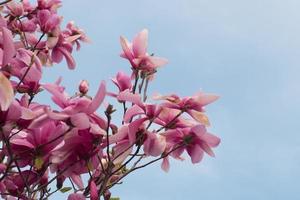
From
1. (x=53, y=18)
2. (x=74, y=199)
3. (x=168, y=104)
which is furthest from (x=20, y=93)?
(x=53, y=18)

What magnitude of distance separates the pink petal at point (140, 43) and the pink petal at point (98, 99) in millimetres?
477

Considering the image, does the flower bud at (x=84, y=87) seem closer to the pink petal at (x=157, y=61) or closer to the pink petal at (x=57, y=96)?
the pink petal at (x=157, y=61)

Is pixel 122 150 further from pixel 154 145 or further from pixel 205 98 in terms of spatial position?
pixel 205 98

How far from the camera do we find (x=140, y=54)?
190cm

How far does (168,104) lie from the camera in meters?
1.60

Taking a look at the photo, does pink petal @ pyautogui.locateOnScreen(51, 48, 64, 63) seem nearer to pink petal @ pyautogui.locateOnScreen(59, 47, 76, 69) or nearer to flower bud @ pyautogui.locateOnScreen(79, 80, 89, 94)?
pink petal @ pyautogui.locateOnScreen(59, 47, 76, 69)

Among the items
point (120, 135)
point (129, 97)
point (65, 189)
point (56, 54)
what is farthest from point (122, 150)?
point (56, 54)

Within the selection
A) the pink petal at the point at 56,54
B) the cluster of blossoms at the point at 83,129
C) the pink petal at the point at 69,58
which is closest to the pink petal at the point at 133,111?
the cluster of blossoms at the point at 83,129

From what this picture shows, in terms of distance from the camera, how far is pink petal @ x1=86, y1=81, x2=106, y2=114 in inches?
56.2

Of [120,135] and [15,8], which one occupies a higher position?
[15,8]

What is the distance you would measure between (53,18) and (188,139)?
5.15 feet

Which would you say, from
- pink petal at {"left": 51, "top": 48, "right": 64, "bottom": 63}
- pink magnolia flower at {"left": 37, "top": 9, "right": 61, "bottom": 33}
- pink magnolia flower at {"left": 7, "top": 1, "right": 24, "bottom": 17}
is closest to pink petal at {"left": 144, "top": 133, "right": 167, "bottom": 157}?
pink petal at {"left": 51, "top": 48, "right": 64, "bottom": 63}

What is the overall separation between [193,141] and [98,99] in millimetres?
382

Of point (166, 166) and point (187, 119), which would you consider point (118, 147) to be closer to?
point (187, 119)
